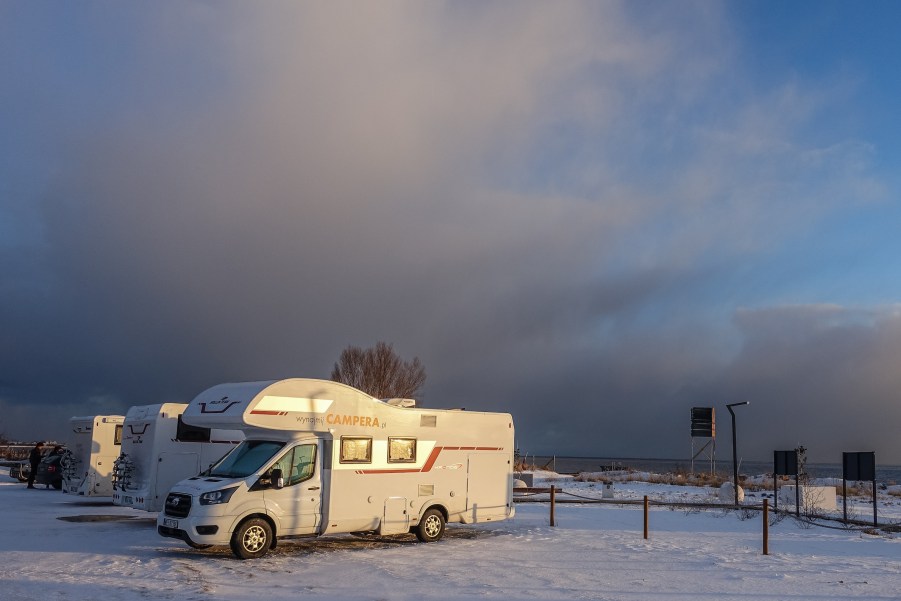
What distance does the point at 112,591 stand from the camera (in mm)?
11000

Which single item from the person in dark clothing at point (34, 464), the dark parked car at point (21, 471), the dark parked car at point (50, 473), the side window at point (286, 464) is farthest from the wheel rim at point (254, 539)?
the dark parked car at point (21, 471)

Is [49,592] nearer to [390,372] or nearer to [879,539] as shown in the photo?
[879,539]

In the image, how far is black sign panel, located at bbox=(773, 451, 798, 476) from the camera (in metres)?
24.1

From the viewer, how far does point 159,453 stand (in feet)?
62.7

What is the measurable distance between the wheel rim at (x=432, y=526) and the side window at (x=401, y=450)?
50.6 inches

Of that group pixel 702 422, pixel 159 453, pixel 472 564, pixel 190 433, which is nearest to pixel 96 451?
pixel 190 433

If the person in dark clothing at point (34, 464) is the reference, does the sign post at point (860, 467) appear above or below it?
above

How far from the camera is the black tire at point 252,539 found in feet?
45.5

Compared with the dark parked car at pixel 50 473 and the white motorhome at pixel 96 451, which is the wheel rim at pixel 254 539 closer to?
the white motorhome at pixel 96 451

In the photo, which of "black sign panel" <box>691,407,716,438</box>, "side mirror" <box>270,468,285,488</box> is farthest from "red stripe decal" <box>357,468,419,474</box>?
"black sign panel" <box>691,407,716,438</box>

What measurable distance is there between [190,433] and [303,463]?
6.11 meters

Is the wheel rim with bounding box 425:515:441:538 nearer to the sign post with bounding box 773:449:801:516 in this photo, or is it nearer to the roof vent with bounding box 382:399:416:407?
the roof vent with bounding box 382:399:416:407

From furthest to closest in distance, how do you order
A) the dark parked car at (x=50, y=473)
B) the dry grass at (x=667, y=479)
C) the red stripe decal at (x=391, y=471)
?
1. the dry grass at (x=667, y=479)
2. the dark parked car at (x=50, y=473)
3. the red stripe decal at (x=391, y=471)

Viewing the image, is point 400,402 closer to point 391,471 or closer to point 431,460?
point 431,460
